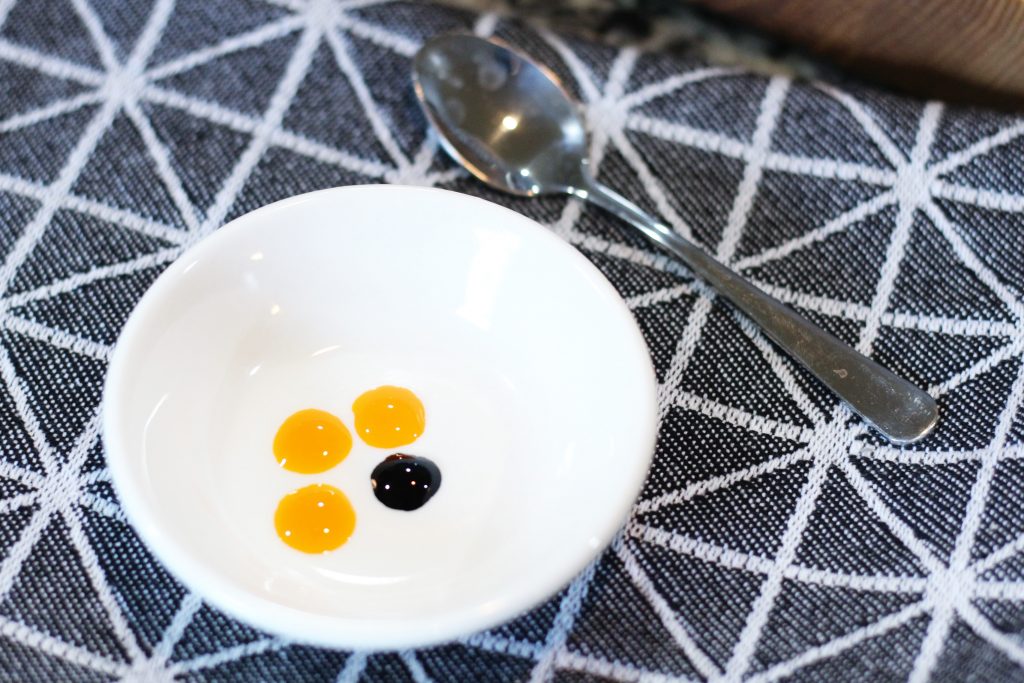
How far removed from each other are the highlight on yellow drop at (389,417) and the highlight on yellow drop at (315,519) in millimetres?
48

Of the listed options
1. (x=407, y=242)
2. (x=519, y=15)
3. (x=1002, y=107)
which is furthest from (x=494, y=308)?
(x=1002, y=107)

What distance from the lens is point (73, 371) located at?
29.8 inches

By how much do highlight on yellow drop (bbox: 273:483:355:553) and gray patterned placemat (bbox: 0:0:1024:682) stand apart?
2.8 inches

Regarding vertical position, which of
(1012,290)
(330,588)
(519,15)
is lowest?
(330,588)

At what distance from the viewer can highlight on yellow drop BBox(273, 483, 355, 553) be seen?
0.67 m

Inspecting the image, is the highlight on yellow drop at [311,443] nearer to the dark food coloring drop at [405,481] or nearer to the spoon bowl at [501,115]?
the dark food coloring drop at [405,481]

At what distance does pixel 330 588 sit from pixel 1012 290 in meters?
0.56

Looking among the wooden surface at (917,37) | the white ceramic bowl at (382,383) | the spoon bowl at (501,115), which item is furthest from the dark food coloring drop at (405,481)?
the wooden surface at (917,37)

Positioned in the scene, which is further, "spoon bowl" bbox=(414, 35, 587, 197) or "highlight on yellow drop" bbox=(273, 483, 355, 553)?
"spoon bowl" bbox=(414, 35, 587, 197)

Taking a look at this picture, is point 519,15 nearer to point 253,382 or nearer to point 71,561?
point 253,382

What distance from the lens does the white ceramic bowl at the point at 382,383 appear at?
609 millimetres

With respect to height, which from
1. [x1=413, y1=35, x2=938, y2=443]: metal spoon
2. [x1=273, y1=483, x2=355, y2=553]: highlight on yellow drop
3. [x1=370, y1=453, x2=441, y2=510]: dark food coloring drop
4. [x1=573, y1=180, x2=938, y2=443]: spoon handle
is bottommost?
[x1=273, y1=483, x2=355, y2=553]: highlight on yellow drop

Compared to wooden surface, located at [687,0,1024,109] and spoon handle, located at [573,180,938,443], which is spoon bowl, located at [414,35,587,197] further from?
wooden surface, located at [687,0,1024,109]

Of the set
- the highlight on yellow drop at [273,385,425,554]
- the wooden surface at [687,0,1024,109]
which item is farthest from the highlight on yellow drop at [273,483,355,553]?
the wooden surface at [687,0,1024,109]
